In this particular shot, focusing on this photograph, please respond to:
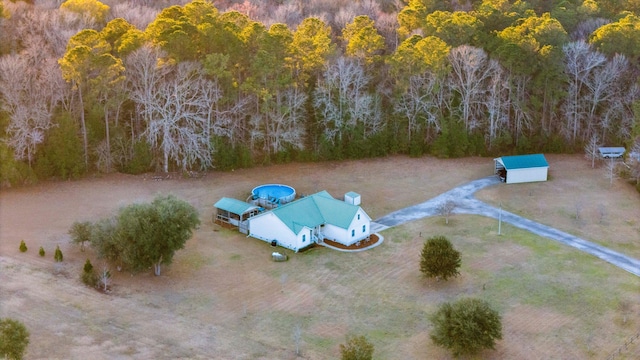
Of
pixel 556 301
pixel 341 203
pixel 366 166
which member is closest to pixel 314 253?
pixel 341 203

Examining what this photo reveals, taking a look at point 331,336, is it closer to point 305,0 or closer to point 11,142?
point 11,142

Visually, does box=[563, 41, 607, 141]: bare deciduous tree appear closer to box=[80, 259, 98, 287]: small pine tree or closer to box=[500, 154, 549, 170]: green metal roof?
box=[500, 154, 549, 170]: green metal roof

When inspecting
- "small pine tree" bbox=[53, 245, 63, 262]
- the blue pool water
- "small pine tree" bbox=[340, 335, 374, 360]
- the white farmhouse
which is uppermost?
the blue pool water

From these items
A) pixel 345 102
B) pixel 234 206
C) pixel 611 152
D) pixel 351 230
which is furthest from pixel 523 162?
pixel 234 206

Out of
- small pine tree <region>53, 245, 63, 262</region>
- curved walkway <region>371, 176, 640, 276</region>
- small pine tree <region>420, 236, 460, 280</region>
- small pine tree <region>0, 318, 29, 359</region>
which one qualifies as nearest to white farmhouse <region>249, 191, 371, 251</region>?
curved walkway <region>371, 176, 640, 276</region>

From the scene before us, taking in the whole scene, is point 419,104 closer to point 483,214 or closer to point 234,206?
point 483,214

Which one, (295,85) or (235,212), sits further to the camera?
(295,85)
